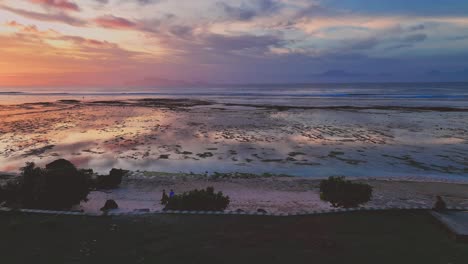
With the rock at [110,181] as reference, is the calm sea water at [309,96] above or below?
above

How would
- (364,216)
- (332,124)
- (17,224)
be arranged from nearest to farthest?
(17,224), (364,216), (332,124)

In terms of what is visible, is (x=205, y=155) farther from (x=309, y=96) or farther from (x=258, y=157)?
(x=309, y=96)

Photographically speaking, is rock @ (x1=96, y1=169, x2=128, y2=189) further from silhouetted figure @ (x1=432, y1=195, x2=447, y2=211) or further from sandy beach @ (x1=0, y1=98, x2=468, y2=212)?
silhouetted figure @ (x1=432, y1=195, x2=447, y2=211)

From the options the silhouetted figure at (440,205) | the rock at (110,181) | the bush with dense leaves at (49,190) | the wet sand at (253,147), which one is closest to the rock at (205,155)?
the wet sand at (253,147)

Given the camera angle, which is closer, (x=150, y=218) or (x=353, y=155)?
(x=150, y=218)

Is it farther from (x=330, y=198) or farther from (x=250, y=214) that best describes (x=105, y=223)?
(x=330, y=198)

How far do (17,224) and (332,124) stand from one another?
3142cm

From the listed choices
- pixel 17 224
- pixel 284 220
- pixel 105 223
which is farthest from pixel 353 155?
pixel 17 224

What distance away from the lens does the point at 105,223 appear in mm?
10711

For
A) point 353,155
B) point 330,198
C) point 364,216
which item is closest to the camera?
point 364,216

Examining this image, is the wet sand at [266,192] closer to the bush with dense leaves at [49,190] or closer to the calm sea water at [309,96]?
the bush with dense leaves at [49,190]

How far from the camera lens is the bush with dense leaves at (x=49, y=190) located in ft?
40.2

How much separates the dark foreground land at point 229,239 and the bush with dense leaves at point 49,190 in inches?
41.4

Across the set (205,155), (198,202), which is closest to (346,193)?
(198,202)
